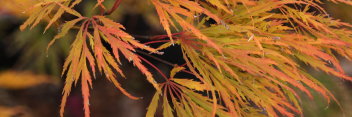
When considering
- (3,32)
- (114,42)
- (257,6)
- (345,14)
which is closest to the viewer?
(114,42)

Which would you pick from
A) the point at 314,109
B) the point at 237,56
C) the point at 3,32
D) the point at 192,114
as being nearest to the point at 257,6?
the point at 237,56

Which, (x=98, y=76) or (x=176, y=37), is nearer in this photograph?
(x=176, y=37)

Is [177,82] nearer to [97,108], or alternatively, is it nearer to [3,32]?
[3,32]

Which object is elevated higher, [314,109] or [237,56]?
[237,56]

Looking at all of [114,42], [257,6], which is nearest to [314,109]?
[257,6]

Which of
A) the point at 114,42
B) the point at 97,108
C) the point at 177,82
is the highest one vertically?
the point at 114,42

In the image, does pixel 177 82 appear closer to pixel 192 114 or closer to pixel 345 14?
pixel 192 114

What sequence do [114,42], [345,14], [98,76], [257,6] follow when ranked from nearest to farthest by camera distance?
[114,42] → [257,6] → [345,14] → [98,76]
